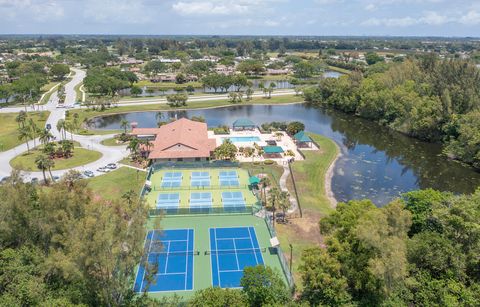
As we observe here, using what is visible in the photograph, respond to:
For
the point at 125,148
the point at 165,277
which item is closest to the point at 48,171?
the point at 125,148

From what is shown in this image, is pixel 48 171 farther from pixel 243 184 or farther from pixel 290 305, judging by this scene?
pixel 290 305

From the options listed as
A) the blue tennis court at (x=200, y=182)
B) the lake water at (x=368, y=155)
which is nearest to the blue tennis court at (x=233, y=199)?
the blue tennis court at (x=200, y=182)

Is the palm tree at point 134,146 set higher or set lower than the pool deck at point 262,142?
higher

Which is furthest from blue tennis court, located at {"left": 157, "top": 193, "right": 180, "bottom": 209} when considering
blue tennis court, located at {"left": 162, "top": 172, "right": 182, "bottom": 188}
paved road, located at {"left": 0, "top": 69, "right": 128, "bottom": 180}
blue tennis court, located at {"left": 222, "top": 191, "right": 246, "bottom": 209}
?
paved road, located at {"left": 0, "top": 69, "right": 128, "bottom": 180}

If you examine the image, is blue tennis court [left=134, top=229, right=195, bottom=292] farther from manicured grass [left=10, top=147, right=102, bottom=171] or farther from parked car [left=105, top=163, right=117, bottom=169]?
manicured grass [left=10, top=147, right=102, bottom=171]

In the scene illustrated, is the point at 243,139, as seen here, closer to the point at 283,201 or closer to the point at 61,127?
the point at 283,201

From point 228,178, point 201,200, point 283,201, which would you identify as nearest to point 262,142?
point 228,178

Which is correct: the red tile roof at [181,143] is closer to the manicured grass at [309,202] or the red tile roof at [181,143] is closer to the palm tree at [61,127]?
the manicured grass at [309,202]
